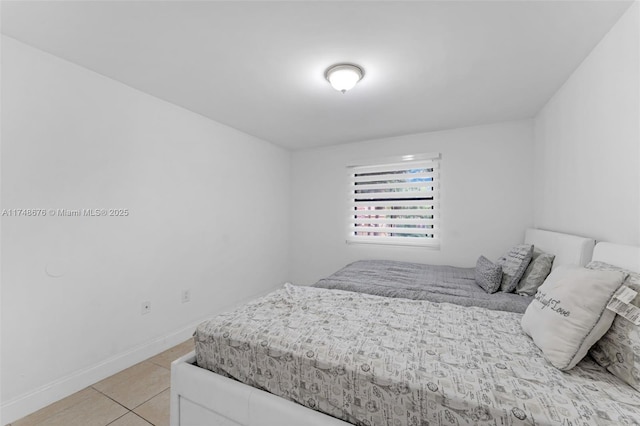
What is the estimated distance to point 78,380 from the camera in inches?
75.4

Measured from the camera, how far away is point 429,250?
3.45m

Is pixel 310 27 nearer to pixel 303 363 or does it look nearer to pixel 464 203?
pixel 303 363

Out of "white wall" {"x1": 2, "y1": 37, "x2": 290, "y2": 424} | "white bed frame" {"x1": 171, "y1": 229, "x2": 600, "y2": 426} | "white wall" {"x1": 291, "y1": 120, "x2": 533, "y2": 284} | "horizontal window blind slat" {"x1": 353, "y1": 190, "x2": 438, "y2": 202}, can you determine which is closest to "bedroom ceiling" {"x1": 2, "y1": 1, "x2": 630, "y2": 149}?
"white wall" {"x1": 2, "y1": 37, "x2": 290, "y2": 424}

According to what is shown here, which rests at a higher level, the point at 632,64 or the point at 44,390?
the point at 632,64

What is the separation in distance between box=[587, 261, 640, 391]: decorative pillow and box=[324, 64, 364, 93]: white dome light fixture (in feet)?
6.08

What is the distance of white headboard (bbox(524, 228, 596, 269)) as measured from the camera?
1676mm

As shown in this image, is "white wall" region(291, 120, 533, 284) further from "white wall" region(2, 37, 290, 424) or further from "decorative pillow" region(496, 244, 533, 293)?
"white wall" region(2, 37, 290, 424)

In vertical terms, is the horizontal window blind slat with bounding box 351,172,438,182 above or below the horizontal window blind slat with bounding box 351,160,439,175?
below

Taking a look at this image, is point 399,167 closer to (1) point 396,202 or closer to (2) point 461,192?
(1) point 396,202

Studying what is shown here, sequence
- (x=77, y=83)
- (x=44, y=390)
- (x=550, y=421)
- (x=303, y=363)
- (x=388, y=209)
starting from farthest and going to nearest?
1. (x=388, y=209)
2. (x=77, y=83)
3. (x=44, y=390)
4. (x=303, y=363)
5. (x=550, y=421)

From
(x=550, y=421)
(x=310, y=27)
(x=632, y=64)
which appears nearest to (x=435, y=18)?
(x=310, y=27)

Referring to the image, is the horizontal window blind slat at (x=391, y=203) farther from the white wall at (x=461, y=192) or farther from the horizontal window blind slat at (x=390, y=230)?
the horizontal window blind slat at (x=390, y=230)

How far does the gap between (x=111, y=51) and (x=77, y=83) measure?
42 centimetres

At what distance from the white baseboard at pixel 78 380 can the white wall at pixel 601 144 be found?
3450 mm
